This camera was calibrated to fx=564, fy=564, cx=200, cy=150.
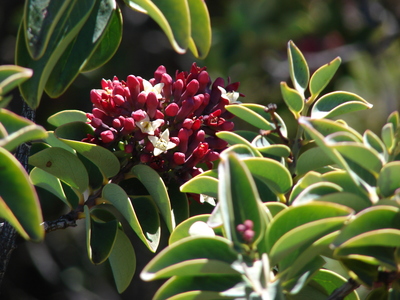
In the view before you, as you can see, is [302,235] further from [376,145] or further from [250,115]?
[250,115]

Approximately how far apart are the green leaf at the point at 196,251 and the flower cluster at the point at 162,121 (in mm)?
357

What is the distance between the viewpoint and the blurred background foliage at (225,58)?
12.3 feet

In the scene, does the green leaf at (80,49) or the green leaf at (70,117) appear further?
the green leaf at (70,117)

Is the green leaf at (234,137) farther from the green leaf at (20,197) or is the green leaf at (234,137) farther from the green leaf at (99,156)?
the green leaf at (20,197)

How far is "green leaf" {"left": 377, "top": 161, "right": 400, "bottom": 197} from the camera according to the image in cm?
86

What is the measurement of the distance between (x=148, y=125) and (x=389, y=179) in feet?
1.75

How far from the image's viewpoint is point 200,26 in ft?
3.74

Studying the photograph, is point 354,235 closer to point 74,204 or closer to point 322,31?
point 74,204

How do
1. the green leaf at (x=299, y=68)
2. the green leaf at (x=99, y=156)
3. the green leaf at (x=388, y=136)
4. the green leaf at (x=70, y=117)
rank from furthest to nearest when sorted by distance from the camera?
the green leaf at (x=70, y=117)
the green leaf at (x=299, y=68)
the green leaf at (x=99, y=156)
the green leaf at (x=388, y=136)

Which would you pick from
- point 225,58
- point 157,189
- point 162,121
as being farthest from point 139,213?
point 225,58

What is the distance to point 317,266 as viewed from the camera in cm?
92

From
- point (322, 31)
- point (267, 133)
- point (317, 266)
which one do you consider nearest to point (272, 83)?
point (322, 31)

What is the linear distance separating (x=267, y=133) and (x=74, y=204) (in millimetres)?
460

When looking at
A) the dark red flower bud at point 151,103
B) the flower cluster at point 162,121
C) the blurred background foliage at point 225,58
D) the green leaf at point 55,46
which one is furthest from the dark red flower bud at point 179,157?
the blurred background foliage at point 225,58
